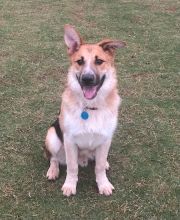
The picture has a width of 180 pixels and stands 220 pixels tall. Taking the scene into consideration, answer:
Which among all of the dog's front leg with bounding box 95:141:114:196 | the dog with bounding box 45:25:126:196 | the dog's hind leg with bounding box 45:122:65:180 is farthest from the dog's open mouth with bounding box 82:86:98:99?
the dog's hind leg with bounding box 45:122:65:180

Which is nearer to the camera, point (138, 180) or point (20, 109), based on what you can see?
point (138, 180)

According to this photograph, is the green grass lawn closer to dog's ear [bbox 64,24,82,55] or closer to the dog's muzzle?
the dog's muzzle

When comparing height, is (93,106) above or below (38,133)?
above

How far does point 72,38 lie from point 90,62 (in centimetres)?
30

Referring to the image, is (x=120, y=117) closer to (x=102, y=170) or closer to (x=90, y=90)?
(x=102, y=170)

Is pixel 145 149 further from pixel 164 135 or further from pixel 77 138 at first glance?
pixel 77 138

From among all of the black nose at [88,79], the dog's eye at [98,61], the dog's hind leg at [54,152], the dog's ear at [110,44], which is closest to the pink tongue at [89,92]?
the black nose at [88,79]

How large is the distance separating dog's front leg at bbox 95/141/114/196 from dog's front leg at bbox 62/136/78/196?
0.68 feet

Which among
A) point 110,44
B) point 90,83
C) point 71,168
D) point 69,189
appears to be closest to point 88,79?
point 90,83

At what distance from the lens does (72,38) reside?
153 inches

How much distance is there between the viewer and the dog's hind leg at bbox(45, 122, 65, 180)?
4.16 metres

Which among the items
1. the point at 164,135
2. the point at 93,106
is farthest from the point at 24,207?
the point at 164,135

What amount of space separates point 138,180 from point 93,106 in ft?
2.97

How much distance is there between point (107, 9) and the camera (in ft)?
31.7
